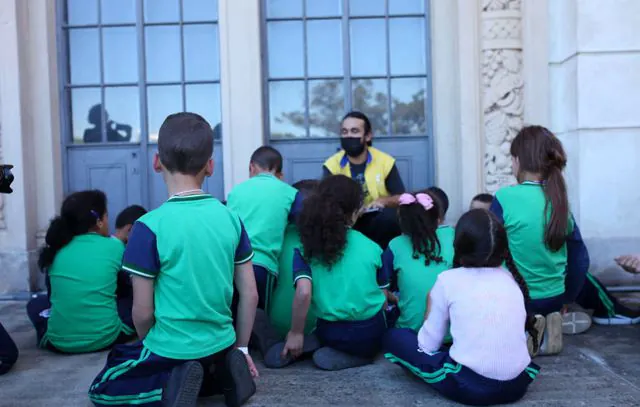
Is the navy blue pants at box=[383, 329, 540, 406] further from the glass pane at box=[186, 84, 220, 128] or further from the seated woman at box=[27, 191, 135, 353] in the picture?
the glass pane at box=[186, 84, 220, 128]

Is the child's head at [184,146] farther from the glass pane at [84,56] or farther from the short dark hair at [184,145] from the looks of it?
the glass pane at [84,56]

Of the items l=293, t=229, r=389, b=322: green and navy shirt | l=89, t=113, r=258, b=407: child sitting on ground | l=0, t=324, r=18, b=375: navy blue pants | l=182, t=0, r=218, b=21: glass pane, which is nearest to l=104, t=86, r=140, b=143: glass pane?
l=182, t=0, r=218, b=21: glass pane

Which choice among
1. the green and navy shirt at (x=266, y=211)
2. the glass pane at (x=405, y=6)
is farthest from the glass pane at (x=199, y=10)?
the green and navy shirt at (x=266, y=211)

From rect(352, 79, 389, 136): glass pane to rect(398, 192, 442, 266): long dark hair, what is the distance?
9.16 feet

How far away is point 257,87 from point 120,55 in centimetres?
140

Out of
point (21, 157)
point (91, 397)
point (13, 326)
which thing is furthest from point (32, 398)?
point (21, 157)

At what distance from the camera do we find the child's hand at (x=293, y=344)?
12.9 ft

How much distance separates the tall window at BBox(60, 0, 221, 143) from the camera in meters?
6.57

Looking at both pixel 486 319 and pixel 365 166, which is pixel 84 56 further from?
pixel 486 319

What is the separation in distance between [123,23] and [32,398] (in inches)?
162

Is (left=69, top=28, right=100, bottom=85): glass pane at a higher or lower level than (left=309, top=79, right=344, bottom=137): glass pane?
higher

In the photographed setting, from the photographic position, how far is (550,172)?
407 centimetres

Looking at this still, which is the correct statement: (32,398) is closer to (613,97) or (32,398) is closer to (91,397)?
(91,397)

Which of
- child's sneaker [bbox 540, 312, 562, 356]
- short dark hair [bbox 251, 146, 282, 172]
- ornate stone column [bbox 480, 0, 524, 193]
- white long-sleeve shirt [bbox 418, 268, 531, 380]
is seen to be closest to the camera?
white long-sleeve shirt [bbox 418, 268, 531, 380]
